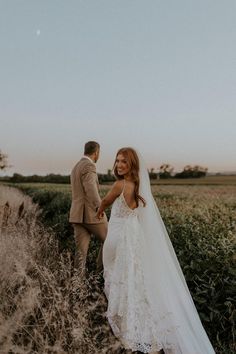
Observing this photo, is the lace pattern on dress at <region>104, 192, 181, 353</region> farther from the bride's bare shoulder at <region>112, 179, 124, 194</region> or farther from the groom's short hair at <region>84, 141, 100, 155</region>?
the groom's short hair at <region>84, 141, 100, 155</region>

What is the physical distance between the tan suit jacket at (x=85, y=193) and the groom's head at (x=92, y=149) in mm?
103

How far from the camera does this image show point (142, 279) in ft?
18.6

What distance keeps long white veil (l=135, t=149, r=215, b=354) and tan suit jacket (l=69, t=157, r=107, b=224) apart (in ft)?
7.16

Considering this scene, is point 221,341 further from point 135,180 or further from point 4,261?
point 4,261

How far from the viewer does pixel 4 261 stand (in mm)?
6953

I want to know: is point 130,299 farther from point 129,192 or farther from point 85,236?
point 85,236

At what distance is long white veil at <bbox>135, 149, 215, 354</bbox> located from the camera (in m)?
5.34

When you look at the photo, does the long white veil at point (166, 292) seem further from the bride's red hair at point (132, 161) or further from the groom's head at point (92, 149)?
the groom's head at point (92, 149)

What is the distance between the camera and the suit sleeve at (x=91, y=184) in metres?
A: 7.93

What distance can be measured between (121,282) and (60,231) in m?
7.92

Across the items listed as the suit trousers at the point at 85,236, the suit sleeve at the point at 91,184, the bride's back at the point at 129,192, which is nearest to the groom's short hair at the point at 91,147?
the suit sleeve at the point at 91,184

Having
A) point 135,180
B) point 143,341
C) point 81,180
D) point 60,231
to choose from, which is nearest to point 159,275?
point 143,341

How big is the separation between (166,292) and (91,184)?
2.81m

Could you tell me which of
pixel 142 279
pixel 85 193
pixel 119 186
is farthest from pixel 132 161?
pixel 85 193
